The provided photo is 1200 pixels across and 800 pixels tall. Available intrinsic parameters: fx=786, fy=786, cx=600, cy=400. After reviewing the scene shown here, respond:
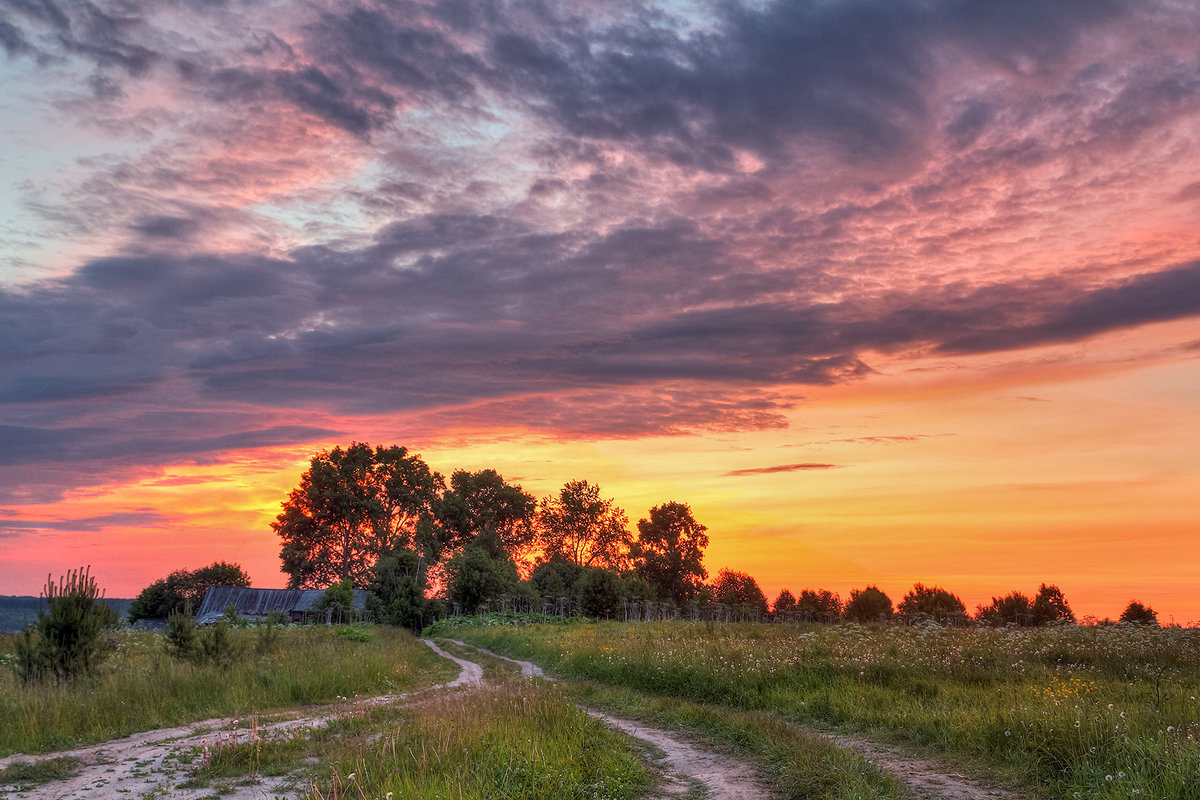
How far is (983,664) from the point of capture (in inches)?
658

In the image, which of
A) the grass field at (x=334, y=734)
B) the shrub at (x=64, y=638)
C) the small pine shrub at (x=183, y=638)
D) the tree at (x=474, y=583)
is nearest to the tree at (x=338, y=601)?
the tree at (x=474, y=583)

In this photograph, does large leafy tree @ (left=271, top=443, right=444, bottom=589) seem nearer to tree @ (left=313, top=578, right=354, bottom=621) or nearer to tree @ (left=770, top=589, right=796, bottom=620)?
tree @ (left=313, top=578, right=354, bottom=621)

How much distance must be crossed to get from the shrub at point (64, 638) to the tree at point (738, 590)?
74.9 meters

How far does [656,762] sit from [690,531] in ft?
279

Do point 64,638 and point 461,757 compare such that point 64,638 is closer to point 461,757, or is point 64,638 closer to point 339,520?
point 461,757

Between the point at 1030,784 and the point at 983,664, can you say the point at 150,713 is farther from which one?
the point at 983,664

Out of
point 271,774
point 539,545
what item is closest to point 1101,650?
point 271,774

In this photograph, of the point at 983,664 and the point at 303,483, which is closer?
the point at 983,664

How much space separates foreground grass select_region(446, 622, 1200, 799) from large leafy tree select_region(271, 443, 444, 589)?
5817 cm

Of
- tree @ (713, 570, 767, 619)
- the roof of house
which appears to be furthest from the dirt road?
tree @ (713, 570, 767, 619)

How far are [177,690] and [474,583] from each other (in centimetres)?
5199

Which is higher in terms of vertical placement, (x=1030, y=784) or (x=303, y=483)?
(x=303, y=483)

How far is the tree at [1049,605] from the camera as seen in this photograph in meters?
58.2

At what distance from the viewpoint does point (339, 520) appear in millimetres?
80188
